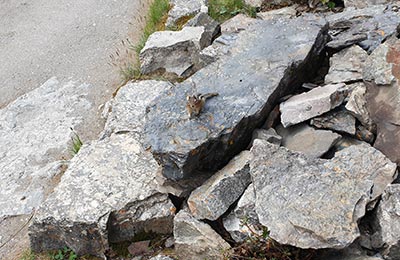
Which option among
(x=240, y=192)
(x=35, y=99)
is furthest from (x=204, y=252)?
(x=35, y=99)

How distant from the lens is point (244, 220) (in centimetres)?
362

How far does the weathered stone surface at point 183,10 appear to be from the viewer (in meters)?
6.80

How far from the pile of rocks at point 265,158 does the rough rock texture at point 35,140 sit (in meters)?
0.25

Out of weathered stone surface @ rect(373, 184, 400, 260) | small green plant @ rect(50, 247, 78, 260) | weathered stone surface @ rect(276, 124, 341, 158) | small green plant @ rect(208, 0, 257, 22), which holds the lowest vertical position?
weathered stone surface @ rect(373, 184, 400, 260)

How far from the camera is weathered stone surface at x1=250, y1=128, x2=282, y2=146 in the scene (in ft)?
13.0

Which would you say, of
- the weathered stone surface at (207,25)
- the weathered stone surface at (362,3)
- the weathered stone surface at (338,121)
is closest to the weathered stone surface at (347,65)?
the weathered stone surface at (338,121)

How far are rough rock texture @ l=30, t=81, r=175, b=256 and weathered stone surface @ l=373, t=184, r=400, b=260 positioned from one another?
1604 mm

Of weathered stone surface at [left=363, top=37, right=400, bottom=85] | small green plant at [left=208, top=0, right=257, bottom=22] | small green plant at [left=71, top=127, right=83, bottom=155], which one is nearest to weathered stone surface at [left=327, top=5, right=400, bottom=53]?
weathered stone surface at [left=363, top=37, right=400, bottom=85]

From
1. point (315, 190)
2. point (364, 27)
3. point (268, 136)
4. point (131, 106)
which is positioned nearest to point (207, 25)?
point (131, 106)

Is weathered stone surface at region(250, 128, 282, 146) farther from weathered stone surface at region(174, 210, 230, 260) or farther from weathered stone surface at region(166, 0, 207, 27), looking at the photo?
weathered stone surface at region(166, 0, 207, 27)

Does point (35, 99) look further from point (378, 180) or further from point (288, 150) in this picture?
point (378, 180)

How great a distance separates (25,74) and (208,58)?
10.0ft

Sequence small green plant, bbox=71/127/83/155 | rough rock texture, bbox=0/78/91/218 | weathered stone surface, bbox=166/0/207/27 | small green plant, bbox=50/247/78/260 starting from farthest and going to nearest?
weathered stone surface, bbox=166/0/207/27
small green plant, bbox=71/127/83/155
rough rock texture, bbox=0/78/91/218
small green plant, bbox=50/247/78/260

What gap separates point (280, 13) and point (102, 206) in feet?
10.7
